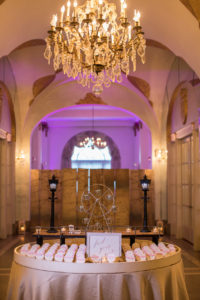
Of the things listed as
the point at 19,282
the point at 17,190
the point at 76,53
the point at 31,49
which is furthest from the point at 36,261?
the point at 17,190

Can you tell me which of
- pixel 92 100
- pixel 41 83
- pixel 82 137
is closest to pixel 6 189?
pixel 41 83

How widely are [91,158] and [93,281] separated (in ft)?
52.0

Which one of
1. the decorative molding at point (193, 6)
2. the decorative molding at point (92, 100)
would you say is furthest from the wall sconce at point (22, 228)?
the decorative molding at point (193, 6)

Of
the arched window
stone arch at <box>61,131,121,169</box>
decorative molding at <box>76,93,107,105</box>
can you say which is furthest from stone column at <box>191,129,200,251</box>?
the arched window

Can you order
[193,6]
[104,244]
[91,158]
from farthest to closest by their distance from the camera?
[91,158], [193,6], [104,244]

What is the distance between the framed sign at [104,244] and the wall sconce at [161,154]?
8.08 m

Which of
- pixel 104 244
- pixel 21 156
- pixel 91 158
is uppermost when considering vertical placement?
pixel 91 158

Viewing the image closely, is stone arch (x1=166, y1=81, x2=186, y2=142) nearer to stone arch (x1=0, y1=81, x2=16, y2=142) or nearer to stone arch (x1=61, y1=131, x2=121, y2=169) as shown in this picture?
stone arch (x1=0, y1=81, x2=16, y2=142)

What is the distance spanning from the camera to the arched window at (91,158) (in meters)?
19.0

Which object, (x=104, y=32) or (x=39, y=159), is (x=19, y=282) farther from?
(x=39, y=159)

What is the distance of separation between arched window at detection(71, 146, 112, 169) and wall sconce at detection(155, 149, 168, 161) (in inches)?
275

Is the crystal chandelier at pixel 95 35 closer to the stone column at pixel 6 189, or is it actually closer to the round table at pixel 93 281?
the round table at pixel 93 281

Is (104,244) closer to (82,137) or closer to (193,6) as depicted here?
(193,6)

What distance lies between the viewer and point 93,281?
143 inches
